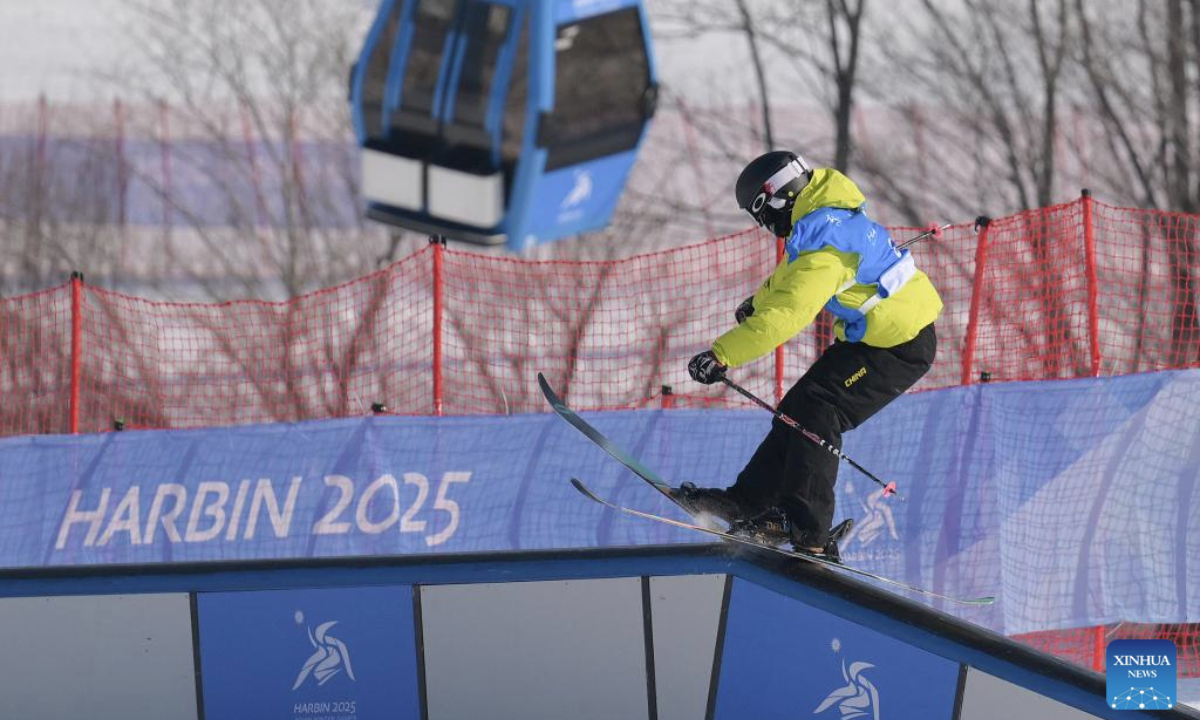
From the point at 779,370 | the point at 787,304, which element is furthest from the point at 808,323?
the point at 779,370

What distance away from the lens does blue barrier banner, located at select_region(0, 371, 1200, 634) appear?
888 centimetres

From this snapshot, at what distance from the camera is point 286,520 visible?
980 cm

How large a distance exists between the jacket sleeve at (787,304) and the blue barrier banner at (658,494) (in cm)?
258

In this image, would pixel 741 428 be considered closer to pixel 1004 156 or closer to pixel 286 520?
pixel 286 520

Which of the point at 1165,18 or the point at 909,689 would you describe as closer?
the point at 909,689

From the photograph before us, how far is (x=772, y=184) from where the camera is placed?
6.95 m

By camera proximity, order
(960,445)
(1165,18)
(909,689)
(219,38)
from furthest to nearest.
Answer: (219,38) < (1165,18) < (960,445) < (909,689)

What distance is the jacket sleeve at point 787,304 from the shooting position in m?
6.74

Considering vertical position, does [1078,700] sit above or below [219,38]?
below

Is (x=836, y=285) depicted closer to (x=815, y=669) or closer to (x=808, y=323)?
(x=808, y=323)

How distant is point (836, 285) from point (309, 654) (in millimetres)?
2713

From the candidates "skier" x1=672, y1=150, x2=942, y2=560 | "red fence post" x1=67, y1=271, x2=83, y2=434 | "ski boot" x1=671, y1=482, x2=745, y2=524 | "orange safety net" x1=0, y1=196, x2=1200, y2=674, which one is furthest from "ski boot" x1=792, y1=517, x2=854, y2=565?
"red fence post" x1=67, y1=271, x2=83, y2=434

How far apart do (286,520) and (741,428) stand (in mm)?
2682

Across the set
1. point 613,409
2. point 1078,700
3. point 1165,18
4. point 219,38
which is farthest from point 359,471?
point 219,38
